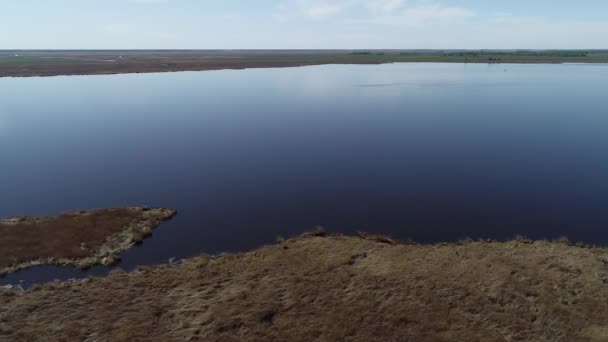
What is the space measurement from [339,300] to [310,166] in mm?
24308

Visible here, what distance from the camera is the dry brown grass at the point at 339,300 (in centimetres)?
1575

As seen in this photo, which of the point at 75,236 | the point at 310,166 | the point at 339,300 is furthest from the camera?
the point at 310,166

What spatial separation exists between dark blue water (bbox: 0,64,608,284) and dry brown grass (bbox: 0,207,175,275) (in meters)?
1.18

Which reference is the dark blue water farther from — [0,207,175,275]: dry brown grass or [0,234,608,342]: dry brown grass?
[0,234,608,342]: dry brown grass

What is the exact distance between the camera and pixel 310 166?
135 feet

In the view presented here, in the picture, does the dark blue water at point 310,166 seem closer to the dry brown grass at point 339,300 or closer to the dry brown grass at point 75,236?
the dry brown grass at point 75,236

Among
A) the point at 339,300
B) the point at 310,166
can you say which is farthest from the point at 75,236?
the point at 310,166

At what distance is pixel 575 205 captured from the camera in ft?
102

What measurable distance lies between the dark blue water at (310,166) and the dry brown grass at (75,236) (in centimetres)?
118

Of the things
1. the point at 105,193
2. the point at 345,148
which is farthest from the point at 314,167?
the point at 105,193

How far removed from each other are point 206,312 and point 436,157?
1331 inches

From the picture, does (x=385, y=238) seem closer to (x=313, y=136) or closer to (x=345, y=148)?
(x=345, y=148)

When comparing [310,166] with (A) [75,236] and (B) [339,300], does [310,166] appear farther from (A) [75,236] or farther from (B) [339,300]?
(B) [339,300]

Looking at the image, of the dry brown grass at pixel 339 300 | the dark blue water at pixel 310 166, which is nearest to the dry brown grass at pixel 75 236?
the dark blue water at pixel 310 166
